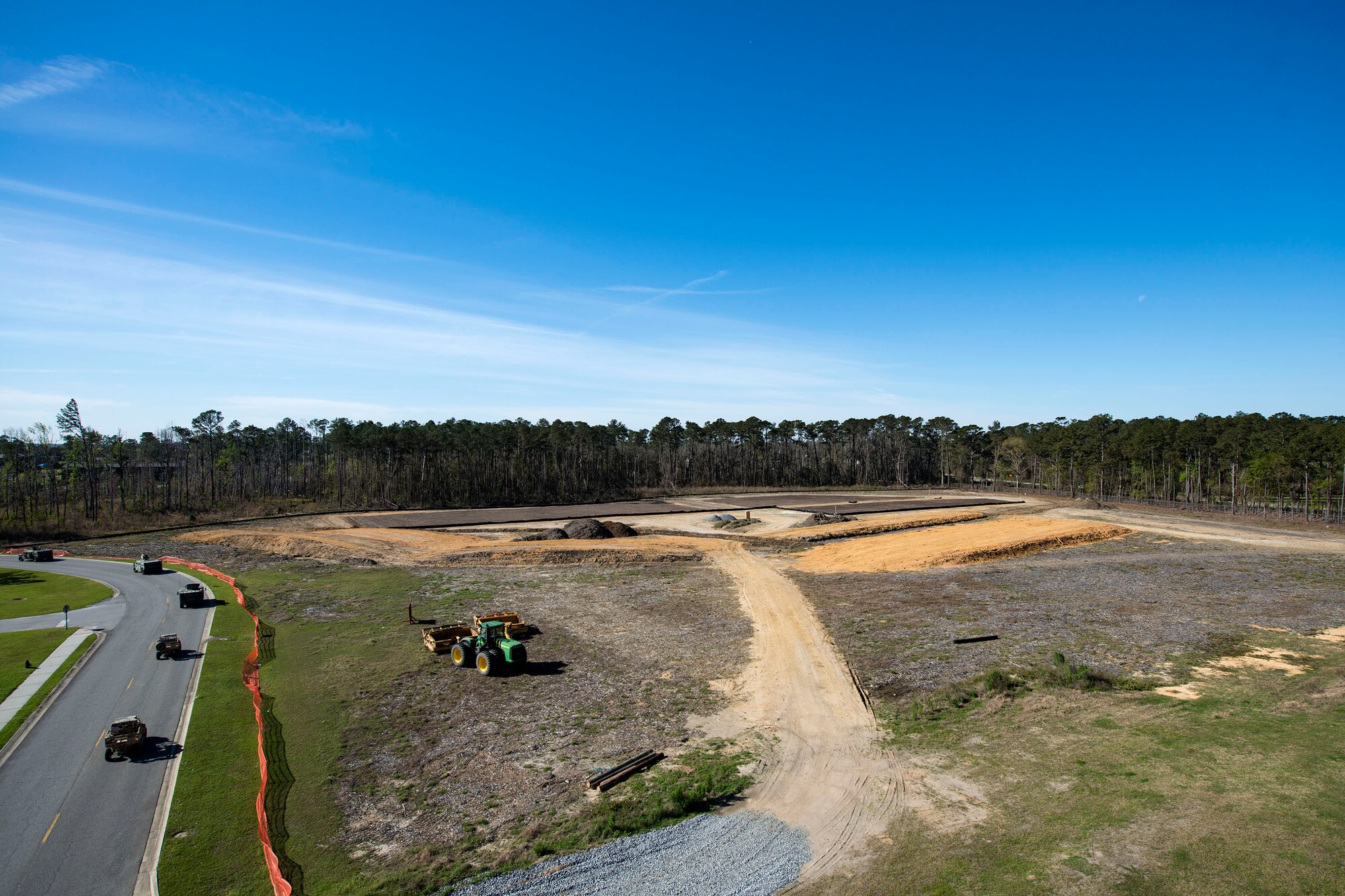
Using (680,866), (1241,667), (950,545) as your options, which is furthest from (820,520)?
(680,866)

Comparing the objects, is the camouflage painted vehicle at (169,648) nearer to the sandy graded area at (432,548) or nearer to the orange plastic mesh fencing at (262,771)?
the orange plastic mesh fencing at (262,771)

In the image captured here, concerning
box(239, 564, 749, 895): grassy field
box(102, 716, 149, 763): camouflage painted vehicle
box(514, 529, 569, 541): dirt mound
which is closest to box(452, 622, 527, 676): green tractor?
box(239, 564, 749, 895): grassy field

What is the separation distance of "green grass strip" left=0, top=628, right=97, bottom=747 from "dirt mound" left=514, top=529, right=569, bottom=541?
3151 centimetres

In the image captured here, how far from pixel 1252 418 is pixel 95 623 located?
127205 mm

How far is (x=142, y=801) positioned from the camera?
48.0 ft

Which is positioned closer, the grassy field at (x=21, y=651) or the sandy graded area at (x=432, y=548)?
the grassy field at (x=21, y=651)

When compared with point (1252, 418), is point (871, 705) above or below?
below

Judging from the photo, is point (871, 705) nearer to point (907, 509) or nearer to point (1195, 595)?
point (1195, 595)

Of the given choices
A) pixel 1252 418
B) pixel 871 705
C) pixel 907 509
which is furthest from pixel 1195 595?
pixel 1252 418

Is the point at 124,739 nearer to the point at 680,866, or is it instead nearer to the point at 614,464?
the point at 680,866

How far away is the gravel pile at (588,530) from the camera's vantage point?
5703 cm

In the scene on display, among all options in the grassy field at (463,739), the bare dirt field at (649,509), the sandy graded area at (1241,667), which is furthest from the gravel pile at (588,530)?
the sandy graded area at (1241,667)

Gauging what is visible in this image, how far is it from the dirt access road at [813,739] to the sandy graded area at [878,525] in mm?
27896

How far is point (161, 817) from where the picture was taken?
46.0 ft
